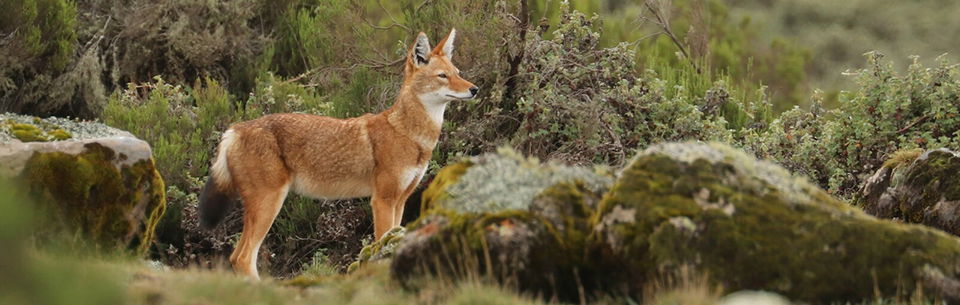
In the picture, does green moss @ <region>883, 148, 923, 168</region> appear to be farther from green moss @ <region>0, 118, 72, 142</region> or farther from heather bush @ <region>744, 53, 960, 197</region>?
green moss @ <region>0, 118, 72, 142</region>

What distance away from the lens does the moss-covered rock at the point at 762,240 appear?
18.4ft

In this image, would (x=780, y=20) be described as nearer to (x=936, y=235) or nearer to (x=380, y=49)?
(x=380, y=49)

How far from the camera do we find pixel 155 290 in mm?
5324

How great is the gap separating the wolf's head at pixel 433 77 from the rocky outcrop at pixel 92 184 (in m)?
2.01

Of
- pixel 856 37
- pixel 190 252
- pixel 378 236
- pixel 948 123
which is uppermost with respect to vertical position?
pixel 856 37

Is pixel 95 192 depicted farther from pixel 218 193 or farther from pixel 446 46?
pixel 446 46

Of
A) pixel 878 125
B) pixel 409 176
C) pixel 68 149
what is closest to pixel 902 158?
pixel 878 125

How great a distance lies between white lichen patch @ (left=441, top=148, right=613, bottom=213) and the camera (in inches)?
232

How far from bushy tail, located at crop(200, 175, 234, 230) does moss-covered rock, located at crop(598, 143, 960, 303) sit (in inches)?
147

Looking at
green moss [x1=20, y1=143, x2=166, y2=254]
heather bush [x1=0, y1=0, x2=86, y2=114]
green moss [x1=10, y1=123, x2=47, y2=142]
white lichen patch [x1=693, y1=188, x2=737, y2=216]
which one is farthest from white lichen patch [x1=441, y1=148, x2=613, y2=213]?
heather bush [x1=0, y1=0, x2=86, y2=114]

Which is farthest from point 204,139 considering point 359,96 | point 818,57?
point 818,57

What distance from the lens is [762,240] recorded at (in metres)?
5.65

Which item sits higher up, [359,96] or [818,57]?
[818,57]

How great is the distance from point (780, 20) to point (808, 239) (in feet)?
85.7
